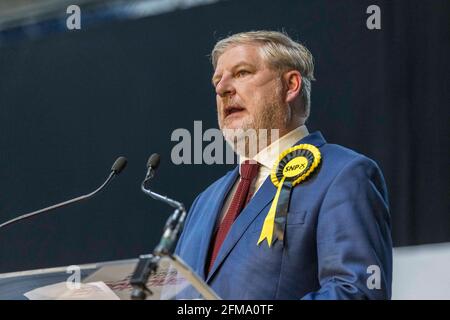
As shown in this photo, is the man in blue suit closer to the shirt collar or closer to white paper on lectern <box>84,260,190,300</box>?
the shirt collar

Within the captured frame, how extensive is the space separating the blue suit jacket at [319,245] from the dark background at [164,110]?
37 centimetres

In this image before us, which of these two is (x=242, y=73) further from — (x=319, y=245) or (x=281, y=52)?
(x=319, y=245)

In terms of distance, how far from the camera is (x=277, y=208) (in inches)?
86.3

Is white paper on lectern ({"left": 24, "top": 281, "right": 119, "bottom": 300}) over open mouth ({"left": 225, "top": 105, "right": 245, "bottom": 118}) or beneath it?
beneath

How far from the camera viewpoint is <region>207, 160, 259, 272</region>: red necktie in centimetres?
224

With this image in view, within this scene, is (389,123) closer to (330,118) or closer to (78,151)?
(330,118)

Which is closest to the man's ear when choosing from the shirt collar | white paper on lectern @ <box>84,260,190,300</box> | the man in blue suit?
the man in blue suit

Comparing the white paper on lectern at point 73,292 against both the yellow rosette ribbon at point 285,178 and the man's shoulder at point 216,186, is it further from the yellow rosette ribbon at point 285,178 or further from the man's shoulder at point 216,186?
the man's shoulder at point 216,186

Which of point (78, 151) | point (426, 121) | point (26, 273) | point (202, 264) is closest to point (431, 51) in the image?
point (426, 121)

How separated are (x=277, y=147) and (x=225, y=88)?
26 cm

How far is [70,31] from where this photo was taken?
9.95 ft

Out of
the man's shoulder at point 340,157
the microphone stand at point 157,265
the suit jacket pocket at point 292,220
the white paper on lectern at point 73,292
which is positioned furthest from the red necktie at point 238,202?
the microphone stand at point 157,265

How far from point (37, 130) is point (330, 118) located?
3.65 feet

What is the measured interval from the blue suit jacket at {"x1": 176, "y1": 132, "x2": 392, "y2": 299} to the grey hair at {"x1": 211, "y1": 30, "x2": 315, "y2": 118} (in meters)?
0.37
